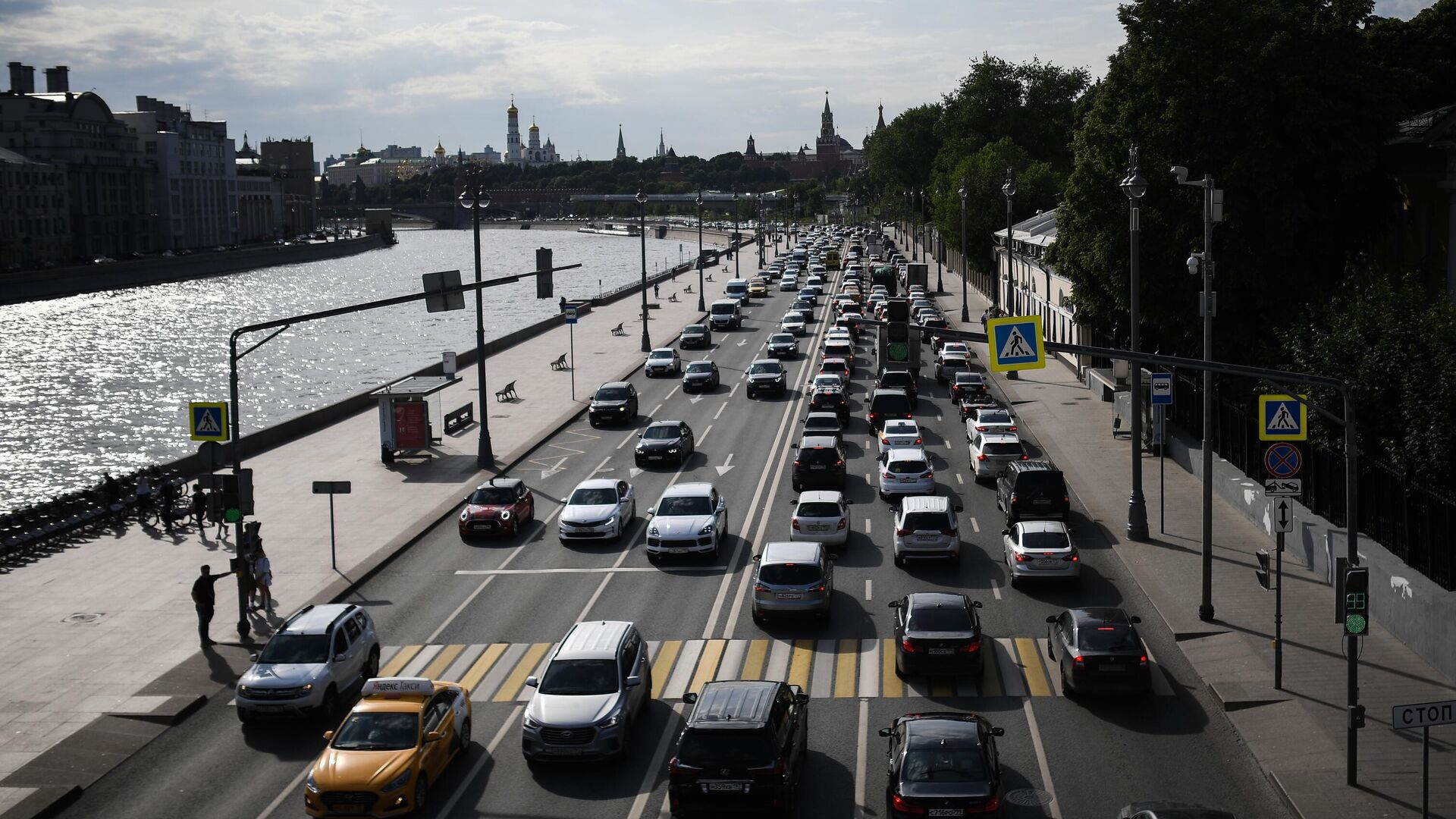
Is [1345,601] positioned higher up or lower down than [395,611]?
higher up

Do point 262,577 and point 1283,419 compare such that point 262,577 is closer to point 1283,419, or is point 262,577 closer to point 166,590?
point 166,590

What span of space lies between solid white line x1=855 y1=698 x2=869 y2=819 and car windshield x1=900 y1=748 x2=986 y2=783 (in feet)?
4.23

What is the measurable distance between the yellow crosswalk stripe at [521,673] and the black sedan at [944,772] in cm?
767

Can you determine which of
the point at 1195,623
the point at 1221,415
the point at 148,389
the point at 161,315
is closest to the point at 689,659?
the point at 1195,623

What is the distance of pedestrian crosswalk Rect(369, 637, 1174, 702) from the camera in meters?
22.2

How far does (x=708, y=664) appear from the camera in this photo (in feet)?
77.3

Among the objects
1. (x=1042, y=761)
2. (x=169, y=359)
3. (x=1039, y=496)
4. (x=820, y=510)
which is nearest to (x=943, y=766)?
(x=1042, y=761)

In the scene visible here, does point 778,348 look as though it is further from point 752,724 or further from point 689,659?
point 752,724

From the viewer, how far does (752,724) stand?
16797 mm

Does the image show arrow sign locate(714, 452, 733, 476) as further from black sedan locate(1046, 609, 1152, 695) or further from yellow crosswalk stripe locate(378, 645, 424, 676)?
black sedan locate(1046, 609, 1152, 695)

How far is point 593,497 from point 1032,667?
541 inches

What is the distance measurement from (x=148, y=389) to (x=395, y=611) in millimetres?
67466

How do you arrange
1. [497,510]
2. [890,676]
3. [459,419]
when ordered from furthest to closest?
[459,419]
[497,510]
[890,676]

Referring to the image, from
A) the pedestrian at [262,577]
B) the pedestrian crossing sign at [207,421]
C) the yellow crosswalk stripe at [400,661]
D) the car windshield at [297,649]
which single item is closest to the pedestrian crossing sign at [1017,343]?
the yellow crosswalk stripe at [400,661]
